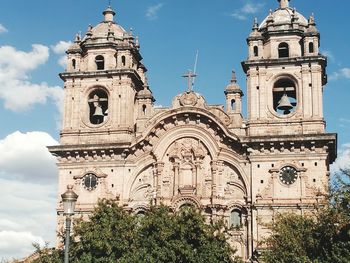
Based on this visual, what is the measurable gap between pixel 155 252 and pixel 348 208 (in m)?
9.80

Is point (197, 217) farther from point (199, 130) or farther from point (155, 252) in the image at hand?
point (199, 130)

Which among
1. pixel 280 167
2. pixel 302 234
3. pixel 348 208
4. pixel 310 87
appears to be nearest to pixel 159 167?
pixel 280 167

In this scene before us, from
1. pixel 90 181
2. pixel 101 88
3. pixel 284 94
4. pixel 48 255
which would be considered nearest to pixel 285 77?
pixel 284 94

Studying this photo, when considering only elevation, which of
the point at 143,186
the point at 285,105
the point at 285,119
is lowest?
the point at 143,186

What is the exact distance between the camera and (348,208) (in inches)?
1102

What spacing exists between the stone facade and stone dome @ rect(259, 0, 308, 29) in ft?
0.27

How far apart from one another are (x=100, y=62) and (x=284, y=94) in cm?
1214

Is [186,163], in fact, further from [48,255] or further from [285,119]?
[48,255]

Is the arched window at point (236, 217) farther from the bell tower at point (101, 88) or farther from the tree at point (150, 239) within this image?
the bell tower at point (101, 88)

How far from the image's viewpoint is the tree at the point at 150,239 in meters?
33.1

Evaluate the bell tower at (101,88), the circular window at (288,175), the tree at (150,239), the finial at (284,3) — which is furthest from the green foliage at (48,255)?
the finial at (284,3)

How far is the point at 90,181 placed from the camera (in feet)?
139

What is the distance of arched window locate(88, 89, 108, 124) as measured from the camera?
4462cm

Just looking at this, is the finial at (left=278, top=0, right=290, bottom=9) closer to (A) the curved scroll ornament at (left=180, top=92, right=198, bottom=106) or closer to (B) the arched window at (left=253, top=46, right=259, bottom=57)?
(B) the arched window at (left=253, top=46, right=259, bottom=57)
